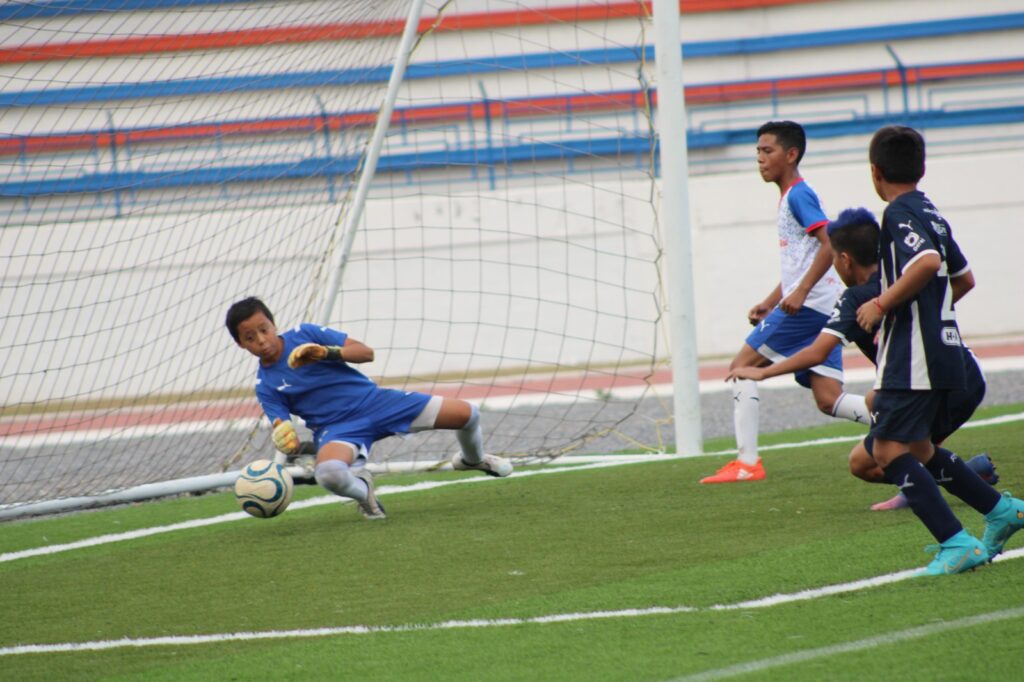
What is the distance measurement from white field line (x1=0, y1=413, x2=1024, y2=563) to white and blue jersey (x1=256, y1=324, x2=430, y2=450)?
783 millimetres

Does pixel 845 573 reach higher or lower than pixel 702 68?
lower

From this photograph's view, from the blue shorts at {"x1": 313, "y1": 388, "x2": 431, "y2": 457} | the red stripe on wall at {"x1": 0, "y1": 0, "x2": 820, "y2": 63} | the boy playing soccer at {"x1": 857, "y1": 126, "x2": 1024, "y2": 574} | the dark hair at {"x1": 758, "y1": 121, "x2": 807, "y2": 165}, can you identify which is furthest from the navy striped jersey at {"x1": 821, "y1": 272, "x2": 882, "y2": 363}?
the red stripe on wall at {"x1": 0, "y1": 0, "x2": 820, "y2": 63}

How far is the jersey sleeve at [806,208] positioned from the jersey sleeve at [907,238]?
2017mm

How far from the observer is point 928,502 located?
378cm

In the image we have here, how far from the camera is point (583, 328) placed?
608 inches

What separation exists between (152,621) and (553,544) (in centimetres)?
153

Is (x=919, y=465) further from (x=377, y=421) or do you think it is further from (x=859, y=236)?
(x=377, y=421)

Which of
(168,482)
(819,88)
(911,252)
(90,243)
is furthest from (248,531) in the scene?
(819,88)

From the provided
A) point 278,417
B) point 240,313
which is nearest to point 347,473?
point 278,417

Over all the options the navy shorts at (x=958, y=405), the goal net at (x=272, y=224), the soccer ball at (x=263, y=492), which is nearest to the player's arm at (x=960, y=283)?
the navy shorts at (x=958, y=405)

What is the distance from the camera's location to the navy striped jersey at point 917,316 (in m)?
3.79

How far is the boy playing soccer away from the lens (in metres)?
3.76

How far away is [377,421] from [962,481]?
2.74 m

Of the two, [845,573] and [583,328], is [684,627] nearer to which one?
[845,573]
